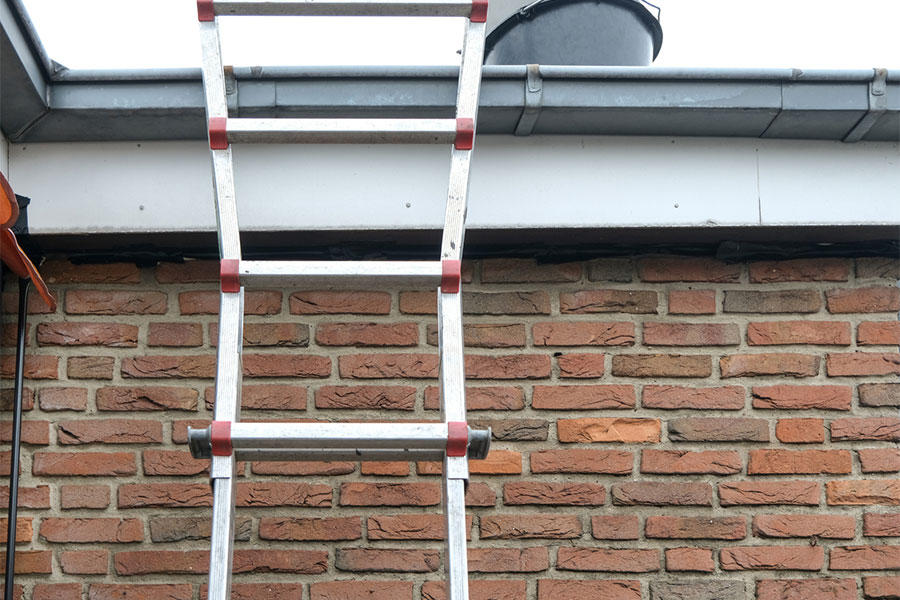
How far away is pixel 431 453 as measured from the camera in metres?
1.94

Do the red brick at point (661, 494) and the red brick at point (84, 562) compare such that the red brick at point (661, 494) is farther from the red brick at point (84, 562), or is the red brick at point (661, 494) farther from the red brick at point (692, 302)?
the red brick at point (84, 562)

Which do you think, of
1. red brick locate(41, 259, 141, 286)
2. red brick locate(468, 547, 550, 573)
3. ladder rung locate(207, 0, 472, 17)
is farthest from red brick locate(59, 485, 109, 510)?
ladder rung locate(207, 0, 472, 17)

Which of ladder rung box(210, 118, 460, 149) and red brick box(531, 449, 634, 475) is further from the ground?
ladder rung box(210, 118, 460, 149)

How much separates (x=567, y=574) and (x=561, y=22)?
159 cm

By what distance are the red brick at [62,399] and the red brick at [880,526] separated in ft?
6.23

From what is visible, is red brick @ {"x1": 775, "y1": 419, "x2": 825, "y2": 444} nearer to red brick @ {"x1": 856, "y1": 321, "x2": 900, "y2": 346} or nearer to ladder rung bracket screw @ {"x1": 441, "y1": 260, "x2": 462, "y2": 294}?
red brick @ {"x1": 856, "y1": 321, "x2": 900, "y2": 346}

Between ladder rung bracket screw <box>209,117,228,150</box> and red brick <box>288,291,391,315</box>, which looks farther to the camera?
red brick <box>288,291,391,315</box>

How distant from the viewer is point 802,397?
2.62 metres

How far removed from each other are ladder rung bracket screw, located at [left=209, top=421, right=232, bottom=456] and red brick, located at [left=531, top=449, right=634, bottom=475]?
94 cm

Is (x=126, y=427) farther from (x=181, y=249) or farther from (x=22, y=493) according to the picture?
(x=181, y=249)

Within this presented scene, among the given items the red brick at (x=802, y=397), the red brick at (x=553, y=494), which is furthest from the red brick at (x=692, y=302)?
the red brick at (x=553, y=494)

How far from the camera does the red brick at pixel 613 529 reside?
2.54m

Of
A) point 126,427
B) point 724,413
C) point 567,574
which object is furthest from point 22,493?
point 724,413

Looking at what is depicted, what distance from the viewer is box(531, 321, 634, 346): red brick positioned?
2.64 m
